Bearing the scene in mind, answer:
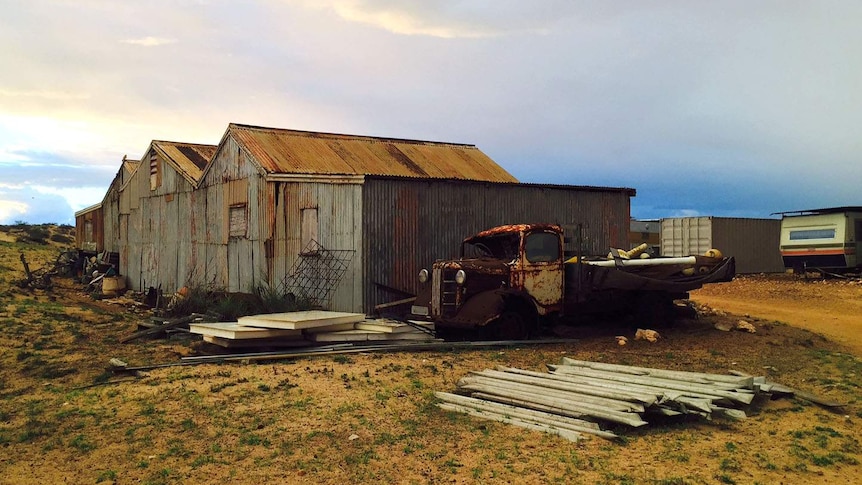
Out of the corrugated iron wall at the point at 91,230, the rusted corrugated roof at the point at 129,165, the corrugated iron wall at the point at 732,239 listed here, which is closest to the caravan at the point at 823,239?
the corrugated iron wall at the point at 732,239

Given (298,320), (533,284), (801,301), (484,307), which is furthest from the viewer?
(801,301)

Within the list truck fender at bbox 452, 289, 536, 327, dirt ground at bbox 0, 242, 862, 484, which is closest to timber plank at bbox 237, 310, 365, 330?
dirt ground at bbox 0, 242, 862, 484

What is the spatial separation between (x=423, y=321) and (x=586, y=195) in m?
7.87

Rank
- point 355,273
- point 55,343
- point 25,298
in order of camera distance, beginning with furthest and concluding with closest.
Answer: point 25,298 → point 355,273 → point 55,343

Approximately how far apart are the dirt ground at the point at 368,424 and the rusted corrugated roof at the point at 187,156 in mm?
10620

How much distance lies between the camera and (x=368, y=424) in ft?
25.6

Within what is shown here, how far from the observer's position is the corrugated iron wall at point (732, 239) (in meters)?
30.4

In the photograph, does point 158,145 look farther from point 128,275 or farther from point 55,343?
point 55,343

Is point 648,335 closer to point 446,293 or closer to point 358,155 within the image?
point 446,293

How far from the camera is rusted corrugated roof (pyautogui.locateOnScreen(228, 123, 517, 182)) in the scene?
62.7ft

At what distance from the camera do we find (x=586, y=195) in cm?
1944

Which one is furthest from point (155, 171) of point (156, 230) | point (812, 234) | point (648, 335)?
point (812, 234)

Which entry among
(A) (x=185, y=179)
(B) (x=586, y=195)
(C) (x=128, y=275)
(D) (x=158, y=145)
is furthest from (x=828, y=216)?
(C) (x=128, y=275)

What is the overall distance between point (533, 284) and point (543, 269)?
39 cm
